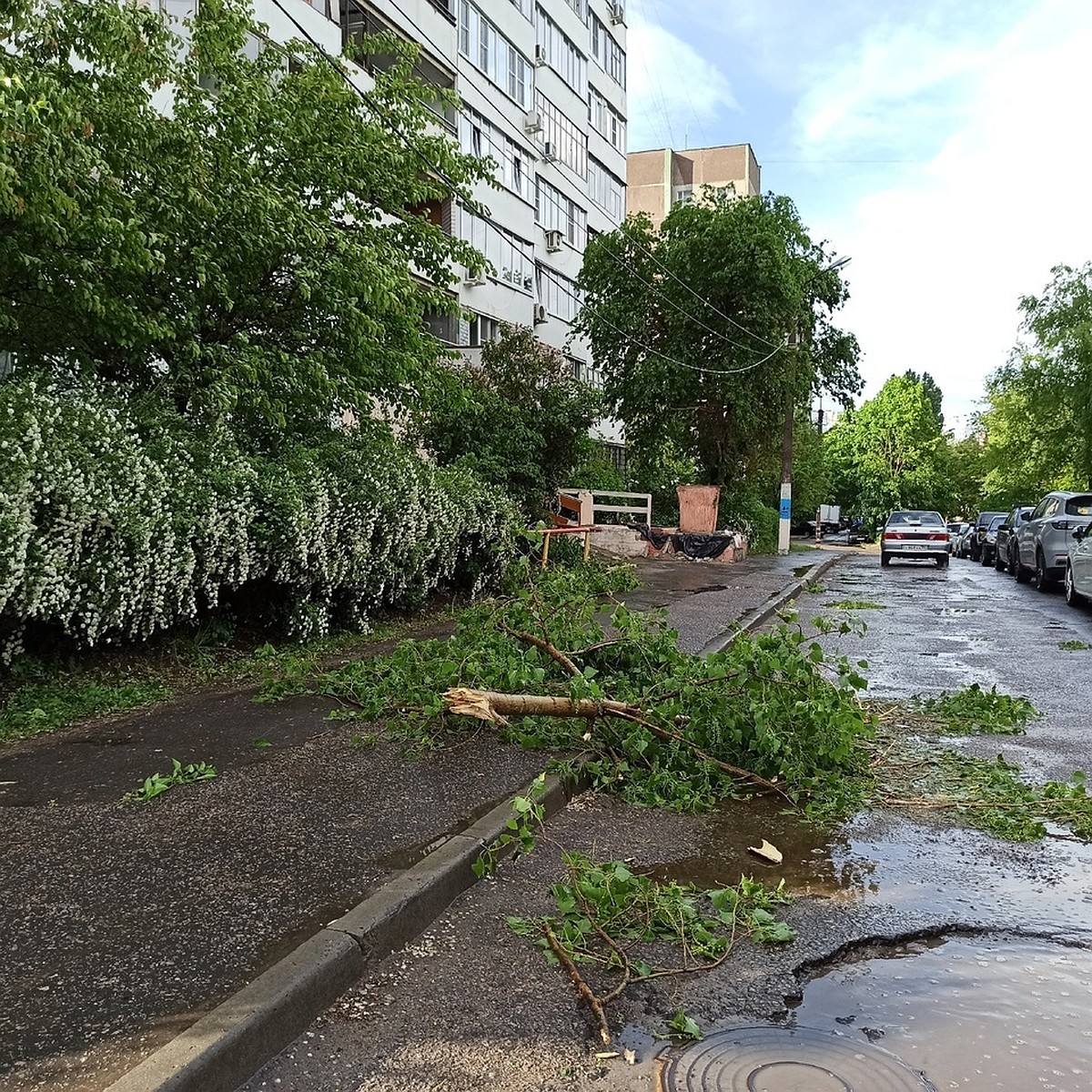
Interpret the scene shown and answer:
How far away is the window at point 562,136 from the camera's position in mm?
33531

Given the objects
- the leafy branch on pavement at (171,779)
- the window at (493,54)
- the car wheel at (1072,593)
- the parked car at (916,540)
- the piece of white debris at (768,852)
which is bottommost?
the piece of white debris at (768,852)

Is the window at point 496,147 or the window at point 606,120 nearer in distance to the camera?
the window at point 496,147

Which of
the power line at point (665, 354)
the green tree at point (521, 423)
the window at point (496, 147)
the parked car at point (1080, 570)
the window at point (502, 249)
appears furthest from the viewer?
the power line at point (665, 354)

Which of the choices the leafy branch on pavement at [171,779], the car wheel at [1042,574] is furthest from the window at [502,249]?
the leafy branch on pavement at [171,779]

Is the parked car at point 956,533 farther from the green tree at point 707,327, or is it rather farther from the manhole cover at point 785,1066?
the manhole cover at point 785,1066

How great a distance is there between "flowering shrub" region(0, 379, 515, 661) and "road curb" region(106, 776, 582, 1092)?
3.61 meters

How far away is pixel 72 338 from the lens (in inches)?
329

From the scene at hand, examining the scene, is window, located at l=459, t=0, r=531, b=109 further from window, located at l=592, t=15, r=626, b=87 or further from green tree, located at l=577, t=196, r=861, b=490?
window, located at l=592, t=15, r=626, b=87

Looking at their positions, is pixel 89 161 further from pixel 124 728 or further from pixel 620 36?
pixel 620 36

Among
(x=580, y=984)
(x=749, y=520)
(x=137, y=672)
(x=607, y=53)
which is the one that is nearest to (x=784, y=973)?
(x=580, y=984)

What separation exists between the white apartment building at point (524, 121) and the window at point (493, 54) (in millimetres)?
52

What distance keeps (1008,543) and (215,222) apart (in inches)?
869

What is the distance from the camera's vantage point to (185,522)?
23.7ft

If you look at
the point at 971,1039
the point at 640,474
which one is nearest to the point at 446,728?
the point at 971,1039
